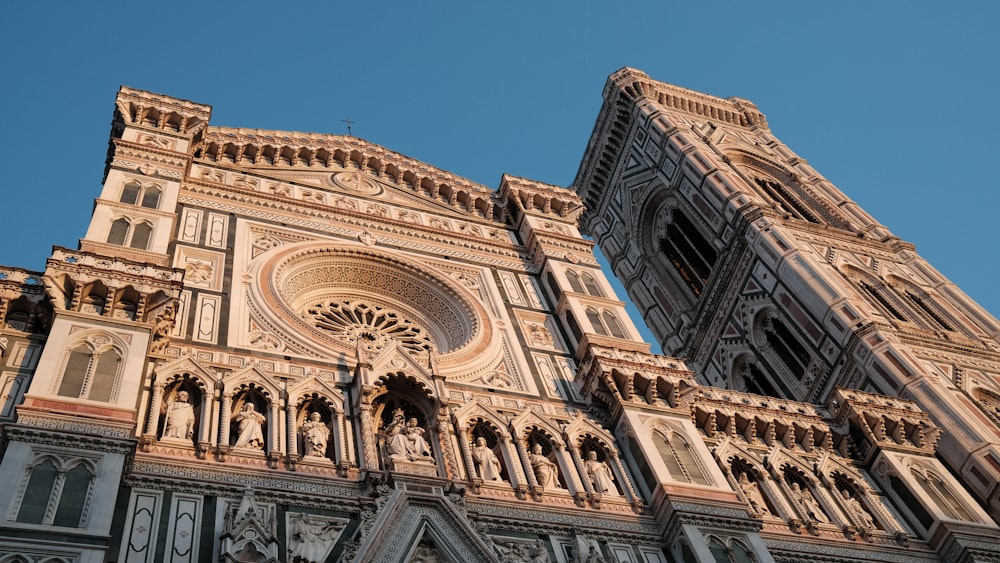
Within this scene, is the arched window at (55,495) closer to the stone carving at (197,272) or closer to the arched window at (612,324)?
the stone carving at (197,272)

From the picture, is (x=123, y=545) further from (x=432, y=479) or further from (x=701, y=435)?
(x=701, y=435)

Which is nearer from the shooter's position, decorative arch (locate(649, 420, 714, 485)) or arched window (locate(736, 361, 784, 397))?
decorative arch (locate(649, 420, 714, 485))

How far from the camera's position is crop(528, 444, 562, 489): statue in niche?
12062 mm

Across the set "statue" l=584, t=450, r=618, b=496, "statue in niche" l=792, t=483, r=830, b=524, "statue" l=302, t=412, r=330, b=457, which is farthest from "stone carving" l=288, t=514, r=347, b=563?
"statue in niche" l=792, t=483, r=830, b=524

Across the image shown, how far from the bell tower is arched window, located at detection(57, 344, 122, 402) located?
1229cm

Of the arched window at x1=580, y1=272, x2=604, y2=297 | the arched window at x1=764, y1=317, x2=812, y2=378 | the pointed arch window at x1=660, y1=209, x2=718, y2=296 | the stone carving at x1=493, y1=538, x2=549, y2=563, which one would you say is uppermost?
the pointed arch window at x1=660, y1=209, x2=718, y2=296

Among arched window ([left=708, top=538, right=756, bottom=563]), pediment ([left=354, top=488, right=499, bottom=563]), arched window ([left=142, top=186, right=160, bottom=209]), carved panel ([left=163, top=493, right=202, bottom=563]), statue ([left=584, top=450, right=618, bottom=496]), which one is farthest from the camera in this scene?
arched window ([left=142, top=186, right=160, bottom=209])

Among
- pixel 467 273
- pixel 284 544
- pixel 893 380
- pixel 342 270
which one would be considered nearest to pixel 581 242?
pixel 467 273

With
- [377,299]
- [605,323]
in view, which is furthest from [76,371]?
[605,323]

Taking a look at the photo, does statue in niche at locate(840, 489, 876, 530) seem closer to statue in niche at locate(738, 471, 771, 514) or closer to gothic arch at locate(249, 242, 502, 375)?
statue in niche at locate(738, 471, 771, 514)

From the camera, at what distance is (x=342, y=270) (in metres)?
16.3

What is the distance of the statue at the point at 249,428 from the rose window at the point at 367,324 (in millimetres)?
3360

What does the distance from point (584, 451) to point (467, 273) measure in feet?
16.2

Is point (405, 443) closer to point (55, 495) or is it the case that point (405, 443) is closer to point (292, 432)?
point (292, 432)
